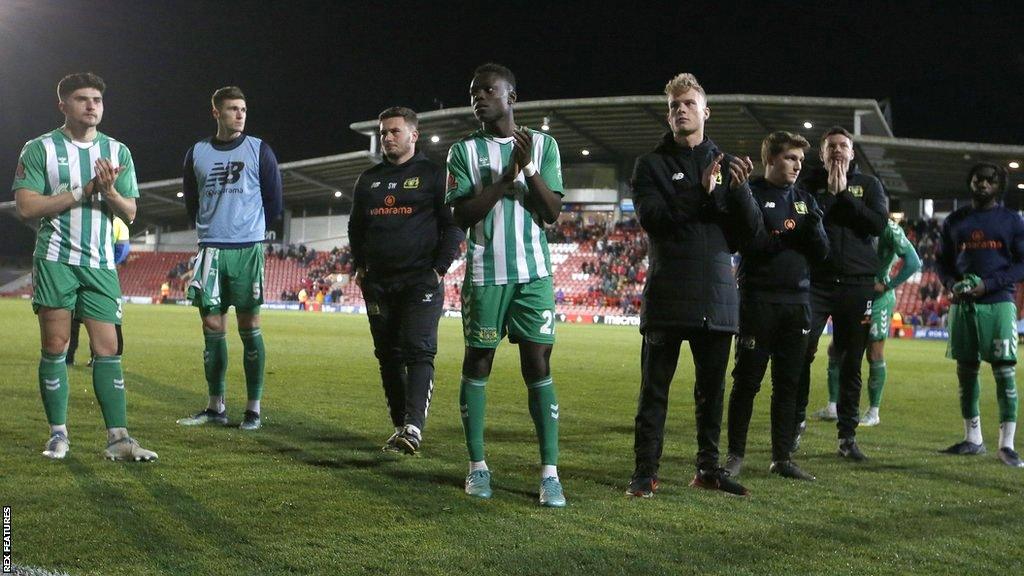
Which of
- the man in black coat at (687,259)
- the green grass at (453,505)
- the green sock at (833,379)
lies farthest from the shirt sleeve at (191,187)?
the green sock at (833,379)

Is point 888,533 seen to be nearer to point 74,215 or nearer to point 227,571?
point 227,571

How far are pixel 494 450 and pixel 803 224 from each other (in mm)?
2419

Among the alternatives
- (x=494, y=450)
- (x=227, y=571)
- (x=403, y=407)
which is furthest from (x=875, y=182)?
(x=227, y=571)

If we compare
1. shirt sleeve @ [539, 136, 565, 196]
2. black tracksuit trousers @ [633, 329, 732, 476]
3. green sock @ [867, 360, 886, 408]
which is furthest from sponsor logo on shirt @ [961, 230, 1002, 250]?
shirt sleeve @ [539, 136, 565, 196]

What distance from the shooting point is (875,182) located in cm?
596

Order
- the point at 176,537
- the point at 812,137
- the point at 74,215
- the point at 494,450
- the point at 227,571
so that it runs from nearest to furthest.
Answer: the point at 227,571
the point at 176,537
the point at 74,215
the point at 494,450
the point at 812,137

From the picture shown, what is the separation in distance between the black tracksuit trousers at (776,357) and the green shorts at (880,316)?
10.6 ft

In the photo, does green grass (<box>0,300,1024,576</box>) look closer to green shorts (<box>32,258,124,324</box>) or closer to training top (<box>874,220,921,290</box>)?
green shorts (<box>32,258,124,324</box>)

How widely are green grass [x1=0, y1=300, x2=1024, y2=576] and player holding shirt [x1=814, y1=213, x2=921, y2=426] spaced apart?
0.46 meters

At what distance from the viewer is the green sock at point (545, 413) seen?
13.9 ft

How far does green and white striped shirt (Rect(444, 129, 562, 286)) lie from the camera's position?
4.28m

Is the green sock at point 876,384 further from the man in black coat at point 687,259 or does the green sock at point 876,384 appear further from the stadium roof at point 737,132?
the stadium roof at point 737,132

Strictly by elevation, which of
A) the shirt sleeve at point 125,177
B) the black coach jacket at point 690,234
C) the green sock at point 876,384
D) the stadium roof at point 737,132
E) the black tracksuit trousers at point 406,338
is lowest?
the green sock at point 876,384

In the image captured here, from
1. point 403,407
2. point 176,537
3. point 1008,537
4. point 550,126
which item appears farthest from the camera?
point 550,126
